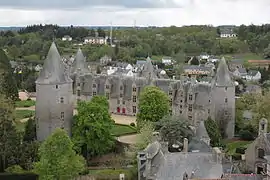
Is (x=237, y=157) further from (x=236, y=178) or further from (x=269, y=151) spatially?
(x=236, y=178)

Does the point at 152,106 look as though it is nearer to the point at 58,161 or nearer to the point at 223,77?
the point at 223,77

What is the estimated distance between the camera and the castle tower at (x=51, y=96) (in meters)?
54.0

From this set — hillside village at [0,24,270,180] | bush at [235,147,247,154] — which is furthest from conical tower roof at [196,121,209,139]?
bush at [235,147,247,154]

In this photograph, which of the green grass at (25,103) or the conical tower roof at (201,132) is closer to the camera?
the conical tower roof at (201,132)

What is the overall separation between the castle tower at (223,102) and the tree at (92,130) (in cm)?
1840

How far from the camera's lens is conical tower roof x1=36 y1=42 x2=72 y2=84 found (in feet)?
177

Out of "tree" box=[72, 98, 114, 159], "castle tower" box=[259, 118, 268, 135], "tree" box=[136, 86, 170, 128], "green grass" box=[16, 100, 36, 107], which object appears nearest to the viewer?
"castle tower" box=[259, 118, 268, 135]

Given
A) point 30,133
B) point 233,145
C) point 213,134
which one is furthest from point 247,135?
point 30,133

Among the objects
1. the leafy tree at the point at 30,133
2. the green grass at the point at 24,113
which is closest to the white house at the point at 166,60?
the green grass at the point at 24,113

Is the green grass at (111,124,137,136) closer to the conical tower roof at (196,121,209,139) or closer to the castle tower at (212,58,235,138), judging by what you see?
the castle tower at (212,58,235,138)

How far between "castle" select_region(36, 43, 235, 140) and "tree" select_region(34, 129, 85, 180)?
11.5 m

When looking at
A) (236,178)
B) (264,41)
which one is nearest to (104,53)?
(264,41)

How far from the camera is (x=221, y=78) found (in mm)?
64875

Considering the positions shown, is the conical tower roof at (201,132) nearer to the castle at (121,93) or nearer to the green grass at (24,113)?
the castle at (121,93)
